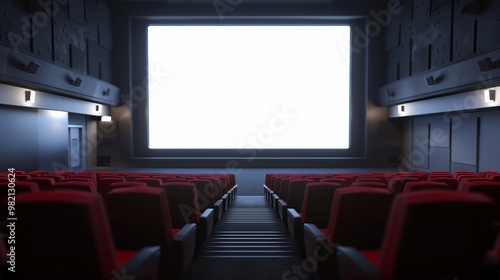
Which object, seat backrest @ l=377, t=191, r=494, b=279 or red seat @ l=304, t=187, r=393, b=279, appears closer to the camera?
seat backrest @ l=377, t=191, r=494, b=279

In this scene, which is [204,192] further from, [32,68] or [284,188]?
[32,68]

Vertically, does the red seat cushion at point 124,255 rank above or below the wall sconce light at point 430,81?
below

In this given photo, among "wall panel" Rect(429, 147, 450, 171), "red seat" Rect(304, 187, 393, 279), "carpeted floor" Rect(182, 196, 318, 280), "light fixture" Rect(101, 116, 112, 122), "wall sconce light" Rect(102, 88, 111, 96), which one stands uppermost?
"wall sconce light" Rect(102, 88, 111, 96)

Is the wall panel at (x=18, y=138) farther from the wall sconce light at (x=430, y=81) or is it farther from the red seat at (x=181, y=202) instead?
the wall sconce light at (x=430, y=81)

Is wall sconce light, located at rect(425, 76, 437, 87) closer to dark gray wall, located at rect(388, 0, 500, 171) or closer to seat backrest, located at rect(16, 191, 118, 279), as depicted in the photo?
dark gray wall, located at rect(388, 0, 500, 171)

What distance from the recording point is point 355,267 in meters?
1.58

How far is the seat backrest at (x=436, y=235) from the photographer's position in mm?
1268

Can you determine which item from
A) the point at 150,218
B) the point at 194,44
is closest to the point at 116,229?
the point at 150,218

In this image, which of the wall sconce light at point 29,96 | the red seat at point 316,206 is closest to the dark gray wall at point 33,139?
the wall sconce light at point 29,96

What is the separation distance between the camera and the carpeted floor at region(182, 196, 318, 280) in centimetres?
259

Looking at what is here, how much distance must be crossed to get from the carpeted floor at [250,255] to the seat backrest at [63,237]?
4.07 ft

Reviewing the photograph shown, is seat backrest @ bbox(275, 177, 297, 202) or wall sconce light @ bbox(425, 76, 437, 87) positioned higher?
wall sconce light @ bbox(425, 76, 437, 87)

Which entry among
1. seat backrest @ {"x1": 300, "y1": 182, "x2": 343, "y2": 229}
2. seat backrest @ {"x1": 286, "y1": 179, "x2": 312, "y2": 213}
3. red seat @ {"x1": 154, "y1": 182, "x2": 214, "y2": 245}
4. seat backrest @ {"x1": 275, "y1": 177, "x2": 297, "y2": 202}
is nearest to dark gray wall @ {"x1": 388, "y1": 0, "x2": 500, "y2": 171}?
seat backrest @ {"x1": 275, "y1": 177, "x2": 297, "y2": 202}

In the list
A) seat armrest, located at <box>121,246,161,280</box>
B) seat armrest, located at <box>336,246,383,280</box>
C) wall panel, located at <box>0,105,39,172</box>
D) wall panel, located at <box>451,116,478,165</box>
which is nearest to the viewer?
seat armrest, located at <box>336,246,383,280</box>
